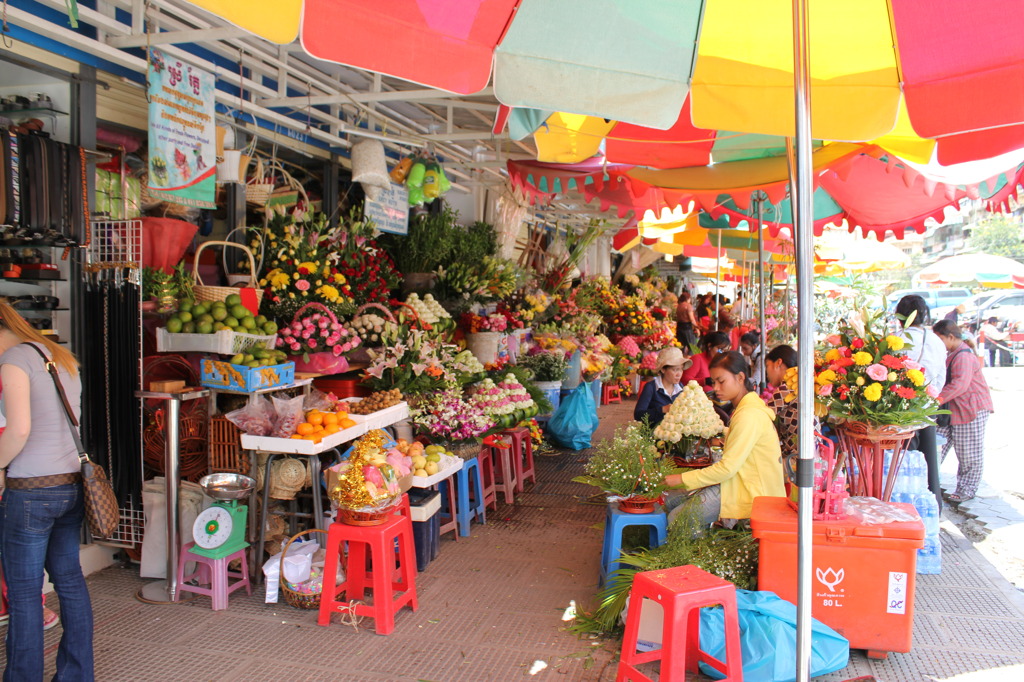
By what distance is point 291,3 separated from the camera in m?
2.15

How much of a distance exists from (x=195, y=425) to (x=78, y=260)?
1.22m

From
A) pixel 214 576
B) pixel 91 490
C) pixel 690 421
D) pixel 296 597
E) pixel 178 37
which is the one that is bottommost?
pixel 296 597

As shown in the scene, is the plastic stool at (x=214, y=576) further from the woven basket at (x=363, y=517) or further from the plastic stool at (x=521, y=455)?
the plastic stool at (x=521, y=455)

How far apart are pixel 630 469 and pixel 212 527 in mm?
2384

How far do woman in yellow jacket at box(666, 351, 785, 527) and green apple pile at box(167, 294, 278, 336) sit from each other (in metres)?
2.81

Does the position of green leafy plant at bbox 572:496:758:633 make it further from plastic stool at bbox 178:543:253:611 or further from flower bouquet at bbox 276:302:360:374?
flower bouquet at bbox 276:302:360:374

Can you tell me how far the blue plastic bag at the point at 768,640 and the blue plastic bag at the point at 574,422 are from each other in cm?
475

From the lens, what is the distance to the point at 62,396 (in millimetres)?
2990

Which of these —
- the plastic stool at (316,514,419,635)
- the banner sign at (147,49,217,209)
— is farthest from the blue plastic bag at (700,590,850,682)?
the banner sign at (147,49,217,209)

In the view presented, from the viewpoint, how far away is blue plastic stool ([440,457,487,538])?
17.4 ft

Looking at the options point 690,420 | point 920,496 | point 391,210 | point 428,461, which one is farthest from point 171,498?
point 920,496

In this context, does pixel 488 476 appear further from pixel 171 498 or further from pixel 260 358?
pixel 171 498

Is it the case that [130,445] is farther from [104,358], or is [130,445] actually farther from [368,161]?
[368,161]

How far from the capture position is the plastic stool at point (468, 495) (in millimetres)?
5301
